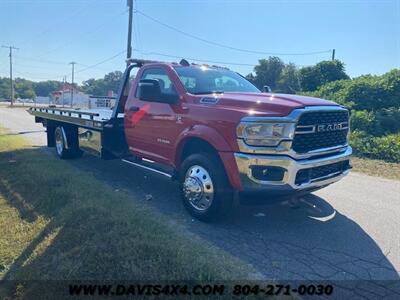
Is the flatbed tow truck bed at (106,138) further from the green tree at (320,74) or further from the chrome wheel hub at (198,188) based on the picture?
the green tree at (320,74)

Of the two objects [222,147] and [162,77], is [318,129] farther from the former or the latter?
[162,77]

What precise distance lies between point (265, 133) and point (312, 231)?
1520 millimetres

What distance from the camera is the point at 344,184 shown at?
7.30m

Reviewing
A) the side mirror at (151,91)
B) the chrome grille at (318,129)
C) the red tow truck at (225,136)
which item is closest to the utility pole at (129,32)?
the red tow truck at (225,136)

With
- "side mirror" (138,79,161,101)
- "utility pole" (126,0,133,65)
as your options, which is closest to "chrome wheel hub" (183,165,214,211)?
"side mirror" (138,79,161,101)

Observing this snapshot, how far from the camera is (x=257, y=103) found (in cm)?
428

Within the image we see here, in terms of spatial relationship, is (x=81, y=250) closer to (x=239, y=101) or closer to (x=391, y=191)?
(x=239, y=101)

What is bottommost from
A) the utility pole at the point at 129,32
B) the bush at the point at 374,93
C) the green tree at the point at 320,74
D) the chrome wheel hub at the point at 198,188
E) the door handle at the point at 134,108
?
the chrome wheel hub at the point at 198,188

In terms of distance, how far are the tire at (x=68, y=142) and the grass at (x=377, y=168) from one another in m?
6.93

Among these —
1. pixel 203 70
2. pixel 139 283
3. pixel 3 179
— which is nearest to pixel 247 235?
pixel 139 283

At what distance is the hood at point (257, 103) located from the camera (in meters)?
4.11

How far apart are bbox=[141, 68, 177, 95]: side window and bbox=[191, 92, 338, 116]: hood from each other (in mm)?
711

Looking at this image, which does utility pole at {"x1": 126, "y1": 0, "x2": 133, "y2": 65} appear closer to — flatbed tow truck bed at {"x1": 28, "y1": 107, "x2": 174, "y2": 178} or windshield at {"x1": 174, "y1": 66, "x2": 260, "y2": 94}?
flatbed tow truck bed at {"x1": 28, "y1": 107, "x2": 174, "y2": 178}

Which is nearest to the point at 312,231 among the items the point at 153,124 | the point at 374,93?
the point at 153,124
